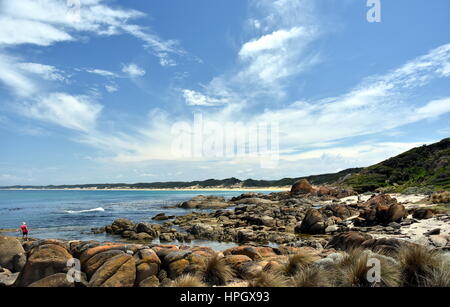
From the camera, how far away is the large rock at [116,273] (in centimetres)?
779

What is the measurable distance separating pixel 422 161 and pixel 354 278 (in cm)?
8208

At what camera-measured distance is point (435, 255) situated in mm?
7121

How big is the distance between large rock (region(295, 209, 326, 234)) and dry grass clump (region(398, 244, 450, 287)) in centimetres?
1700

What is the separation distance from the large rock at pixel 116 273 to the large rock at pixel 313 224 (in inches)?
738

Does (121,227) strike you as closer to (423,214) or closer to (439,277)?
(439,277)

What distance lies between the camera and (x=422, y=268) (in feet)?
22.0

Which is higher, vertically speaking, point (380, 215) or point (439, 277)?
point (439, 277)

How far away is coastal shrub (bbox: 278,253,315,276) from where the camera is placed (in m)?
7.95

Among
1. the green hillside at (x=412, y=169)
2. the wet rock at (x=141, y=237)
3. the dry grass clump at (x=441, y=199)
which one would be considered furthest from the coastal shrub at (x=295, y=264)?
the green hillside at (x=412, y=169)

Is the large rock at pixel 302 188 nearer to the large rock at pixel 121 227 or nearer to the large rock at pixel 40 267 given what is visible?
the large rock at pixel 121 227

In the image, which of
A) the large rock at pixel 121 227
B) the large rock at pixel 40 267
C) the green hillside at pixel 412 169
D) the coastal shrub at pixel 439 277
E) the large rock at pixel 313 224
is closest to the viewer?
the coastal shrub at pixel 439 277

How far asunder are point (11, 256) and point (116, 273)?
5966 millimetres

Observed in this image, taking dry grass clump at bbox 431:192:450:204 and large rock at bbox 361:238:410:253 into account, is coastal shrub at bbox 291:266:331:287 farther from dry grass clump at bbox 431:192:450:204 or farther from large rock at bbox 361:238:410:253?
dry grass clump at bbox 431:192:450:204

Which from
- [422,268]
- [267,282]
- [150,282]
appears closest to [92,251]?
[150,282]
